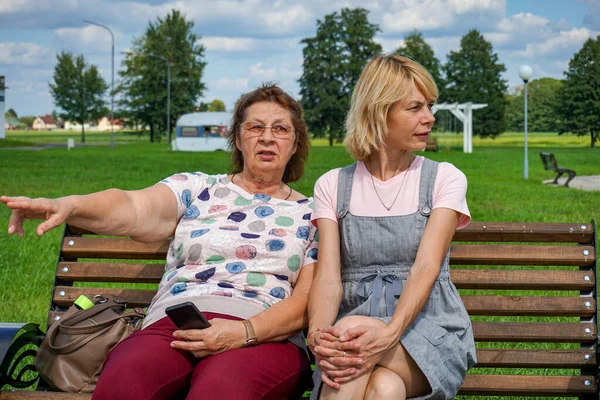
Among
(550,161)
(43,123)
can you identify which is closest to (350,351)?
(550,161)

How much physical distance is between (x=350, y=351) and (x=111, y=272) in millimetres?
1596

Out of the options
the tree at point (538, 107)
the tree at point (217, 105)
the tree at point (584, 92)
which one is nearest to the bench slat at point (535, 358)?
the tree at point (584, 92)

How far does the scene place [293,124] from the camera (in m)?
4.13

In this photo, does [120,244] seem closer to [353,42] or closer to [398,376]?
[398,376]

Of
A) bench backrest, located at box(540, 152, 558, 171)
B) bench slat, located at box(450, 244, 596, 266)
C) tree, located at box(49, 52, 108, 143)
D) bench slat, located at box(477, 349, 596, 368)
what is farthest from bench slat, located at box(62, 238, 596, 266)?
tree, located at box(49, 52, 108, 143)

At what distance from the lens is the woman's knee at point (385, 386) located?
309 cm

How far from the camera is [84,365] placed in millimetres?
3568

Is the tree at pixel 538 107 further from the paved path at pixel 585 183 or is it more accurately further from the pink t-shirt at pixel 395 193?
the pink t-shirt at pixel 395 193

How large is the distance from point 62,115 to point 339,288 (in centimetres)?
9170

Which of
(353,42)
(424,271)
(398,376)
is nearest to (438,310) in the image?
(424,271)

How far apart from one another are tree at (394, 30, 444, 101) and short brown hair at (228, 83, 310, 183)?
2980 inches

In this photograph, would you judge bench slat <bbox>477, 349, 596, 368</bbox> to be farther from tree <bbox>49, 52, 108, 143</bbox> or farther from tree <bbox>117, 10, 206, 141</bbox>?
tree <bbox>49, 52, 108, 143</bbox>

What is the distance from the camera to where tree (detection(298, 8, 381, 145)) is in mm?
80438

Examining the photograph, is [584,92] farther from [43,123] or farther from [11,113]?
[43,123]
